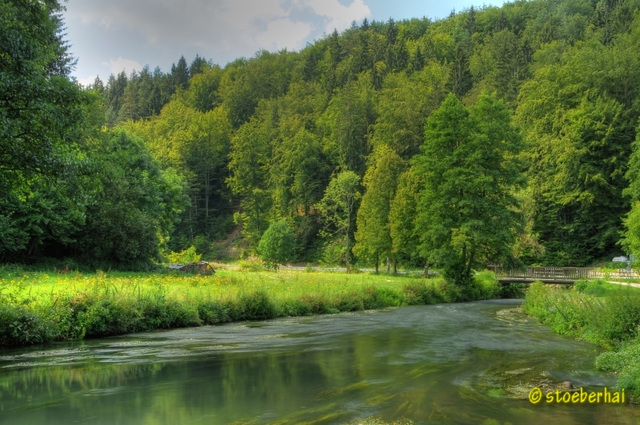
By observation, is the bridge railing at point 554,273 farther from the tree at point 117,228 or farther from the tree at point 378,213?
the tree at point 117,228

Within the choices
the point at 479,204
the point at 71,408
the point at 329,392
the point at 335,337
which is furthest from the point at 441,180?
the point at 71,408

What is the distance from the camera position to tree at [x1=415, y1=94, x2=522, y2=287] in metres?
35.1

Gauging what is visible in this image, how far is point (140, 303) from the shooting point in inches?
730

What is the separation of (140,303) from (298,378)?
9071 mm

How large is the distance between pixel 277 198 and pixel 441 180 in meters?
48.0

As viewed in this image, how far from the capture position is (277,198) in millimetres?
82625

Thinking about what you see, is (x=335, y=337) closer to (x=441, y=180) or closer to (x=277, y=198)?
(x=441, y=180)

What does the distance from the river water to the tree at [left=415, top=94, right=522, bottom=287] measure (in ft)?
53.0

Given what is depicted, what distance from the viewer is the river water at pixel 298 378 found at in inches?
363

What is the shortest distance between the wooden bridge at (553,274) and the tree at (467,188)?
751cm

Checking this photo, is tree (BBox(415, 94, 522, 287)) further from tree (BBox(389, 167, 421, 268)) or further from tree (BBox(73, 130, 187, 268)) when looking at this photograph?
tree (BBox(73, 130, 187, 268))

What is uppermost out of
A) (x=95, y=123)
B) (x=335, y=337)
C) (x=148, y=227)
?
(x=95, y=123)

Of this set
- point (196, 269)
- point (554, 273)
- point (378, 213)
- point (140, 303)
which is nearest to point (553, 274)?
point (554, 273)

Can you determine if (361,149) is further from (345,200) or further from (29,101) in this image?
(29,101)
